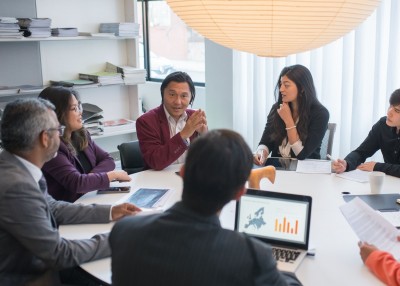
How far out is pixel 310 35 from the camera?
151 centimetres

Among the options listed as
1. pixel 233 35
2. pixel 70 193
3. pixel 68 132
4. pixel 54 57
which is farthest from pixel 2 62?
pixel 233 35

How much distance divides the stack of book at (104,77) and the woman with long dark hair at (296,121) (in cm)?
133

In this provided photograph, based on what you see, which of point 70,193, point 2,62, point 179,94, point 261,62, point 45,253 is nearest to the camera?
point 45,253

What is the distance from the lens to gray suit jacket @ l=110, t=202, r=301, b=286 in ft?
3.17

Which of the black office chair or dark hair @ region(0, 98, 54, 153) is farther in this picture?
the black office chair

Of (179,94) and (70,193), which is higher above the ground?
(179,94)

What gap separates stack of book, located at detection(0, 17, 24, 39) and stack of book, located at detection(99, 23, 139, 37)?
732 mm

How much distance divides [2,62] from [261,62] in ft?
6.48

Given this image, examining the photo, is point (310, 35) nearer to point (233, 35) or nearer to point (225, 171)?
point (233, 35)

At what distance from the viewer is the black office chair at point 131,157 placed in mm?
2832

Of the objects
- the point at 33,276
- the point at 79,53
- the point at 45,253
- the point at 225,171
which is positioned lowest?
the point at 33,276

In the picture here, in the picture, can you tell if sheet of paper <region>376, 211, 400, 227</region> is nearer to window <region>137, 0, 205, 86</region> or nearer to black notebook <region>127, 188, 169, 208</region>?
black notebook <region>127, 188, 169, 208</region>

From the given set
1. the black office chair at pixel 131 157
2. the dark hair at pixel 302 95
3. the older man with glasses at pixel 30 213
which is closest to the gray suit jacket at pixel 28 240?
the older man with glasses at pixel 30 213

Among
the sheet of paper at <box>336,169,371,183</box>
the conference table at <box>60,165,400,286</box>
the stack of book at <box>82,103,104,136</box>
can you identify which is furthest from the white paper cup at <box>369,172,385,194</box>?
the stack of book at <box>82,103,104,136</box>
